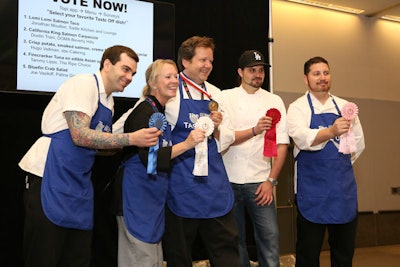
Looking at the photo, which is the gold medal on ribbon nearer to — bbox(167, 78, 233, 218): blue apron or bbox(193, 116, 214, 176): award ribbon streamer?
bbox(167, 78, 233, 218): blue apron

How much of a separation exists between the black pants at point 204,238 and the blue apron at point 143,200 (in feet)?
0.35

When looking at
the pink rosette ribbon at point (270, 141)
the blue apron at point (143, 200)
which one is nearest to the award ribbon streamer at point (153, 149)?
the blue apron at point (143, 200)

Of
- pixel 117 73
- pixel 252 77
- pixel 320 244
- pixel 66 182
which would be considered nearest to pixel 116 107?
pixel 252 77

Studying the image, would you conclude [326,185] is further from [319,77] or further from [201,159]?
[201,159]

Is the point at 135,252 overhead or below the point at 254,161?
below

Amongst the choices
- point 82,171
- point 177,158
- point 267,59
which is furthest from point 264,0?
point 82,171

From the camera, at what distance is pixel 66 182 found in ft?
7.08

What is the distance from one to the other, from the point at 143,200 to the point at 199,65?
0.79 m

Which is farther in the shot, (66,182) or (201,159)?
(201,159)

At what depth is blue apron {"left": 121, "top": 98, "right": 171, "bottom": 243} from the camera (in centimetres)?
218

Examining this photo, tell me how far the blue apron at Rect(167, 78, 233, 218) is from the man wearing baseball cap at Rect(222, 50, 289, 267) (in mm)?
412

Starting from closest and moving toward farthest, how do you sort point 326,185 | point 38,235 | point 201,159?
point 38,235 → point 201,159 → point 326,185

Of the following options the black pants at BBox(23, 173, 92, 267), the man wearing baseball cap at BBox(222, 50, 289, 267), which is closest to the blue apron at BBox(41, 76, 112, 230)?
the black pants at BBox(23, 173, 92, 267)

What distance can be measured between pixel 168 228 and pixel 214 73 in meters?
1.96
